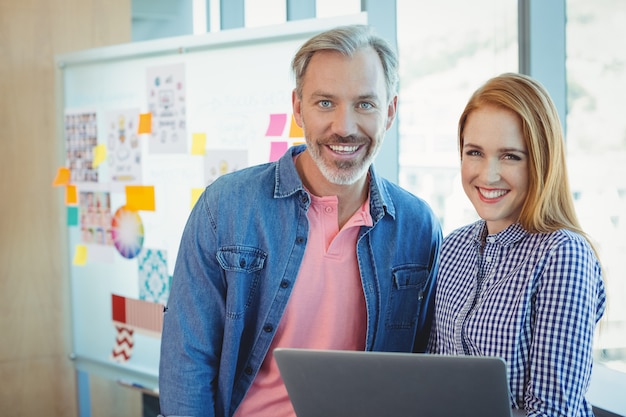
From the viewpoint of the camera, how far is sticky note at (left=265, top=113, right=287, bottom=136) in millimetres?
2760

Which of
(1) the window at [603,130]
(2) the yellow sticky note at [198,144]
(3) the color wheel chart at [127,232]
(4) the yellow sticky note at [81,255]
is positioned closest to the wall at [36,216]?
(4) the yellow sticky note at [81,255]

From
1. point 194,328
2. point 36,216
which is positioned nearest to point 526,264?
point 194,328

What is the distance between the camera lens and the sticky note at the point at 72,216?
3.61 m

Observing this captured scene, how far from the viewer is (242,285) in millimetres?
1798

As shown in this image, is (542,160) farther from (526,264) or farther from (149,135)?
(149,135)

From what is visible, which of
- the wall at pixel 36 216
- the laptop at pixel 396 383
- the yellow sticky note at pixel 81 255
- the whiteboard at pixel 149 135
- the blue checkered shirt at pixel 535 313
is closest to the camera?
the laptop at pixel 396 383

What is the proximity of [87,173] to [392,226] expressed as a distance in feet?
6.93

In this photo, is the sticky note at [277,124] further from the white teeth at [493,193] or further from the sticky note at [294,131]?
the white teeth at [493,193]

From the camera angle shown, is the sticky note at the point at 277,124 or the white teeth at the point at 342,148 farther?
the sticky note at the point at 277,124

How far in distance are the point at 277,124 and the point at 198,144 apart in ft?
1.45

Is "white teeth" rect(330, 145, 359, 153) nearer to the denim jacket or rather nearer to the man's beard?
the man's beard

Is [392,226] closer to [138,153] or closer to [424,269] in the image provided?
[424,269]

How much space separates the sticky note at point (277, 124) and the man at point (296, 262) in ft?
2.92

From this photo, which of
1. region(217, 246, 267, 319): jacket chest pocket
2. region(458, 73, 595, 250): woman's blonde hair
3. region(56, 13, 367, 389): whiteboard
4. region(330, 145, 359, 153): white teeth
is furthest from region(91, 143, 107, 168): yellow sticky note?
region(458, 73, 595, 250): woman's blonde hair
